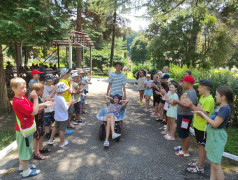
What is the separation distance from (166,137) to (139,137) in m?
0.78

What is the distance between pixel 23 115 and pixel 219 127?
10.6 ft

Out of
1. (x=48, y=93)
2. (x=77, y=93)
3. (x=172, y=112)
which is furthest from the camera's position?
(x=77, y=93)

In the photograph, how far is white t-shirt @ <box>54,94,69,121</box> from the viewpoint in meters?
4.14

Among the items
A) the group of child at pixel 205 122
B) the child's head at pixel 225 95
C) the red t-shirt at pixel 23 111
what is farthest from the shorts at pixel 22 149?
the child's head at pixel 225 95

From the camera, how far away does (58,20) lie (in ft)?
20.5

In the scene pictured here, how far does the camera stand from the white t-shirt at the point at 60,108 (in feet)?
13.6

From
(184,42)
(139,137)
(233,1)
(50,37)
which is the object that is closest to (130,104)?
(139,137)

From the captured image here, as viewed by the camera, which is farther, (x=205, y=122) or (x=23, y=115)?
(x=205, y=122)

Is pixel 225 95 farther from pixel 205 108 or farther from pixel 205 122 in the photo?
pixel 205 122

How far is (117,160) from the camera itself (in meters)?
3.85

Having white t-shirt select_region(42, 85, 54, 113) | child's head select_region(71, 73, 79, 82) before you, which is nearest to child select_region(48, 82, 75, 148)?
white t-shirt select_region(42, 85, 54, 113)

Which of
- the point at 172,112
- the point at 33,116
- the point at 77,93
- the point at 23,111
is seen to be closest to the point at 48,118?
the point at 33,116

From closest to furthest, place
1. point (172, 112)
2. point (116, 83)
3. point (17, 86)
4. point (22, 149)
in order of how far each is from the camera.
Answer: point (17, 86) < point (22, 149) < point (172, 112) < point (116, 83)

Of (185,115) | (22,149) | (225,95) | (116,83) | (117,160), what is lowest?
(117,160)
